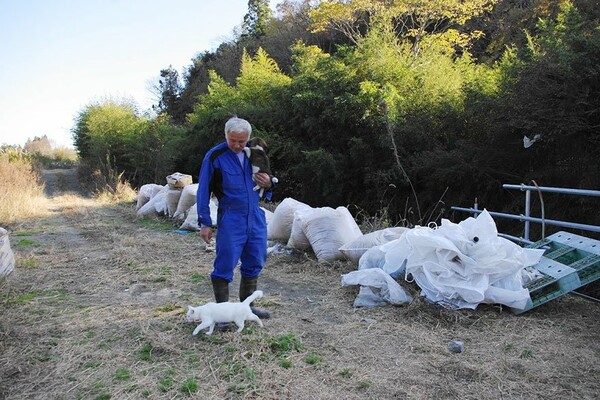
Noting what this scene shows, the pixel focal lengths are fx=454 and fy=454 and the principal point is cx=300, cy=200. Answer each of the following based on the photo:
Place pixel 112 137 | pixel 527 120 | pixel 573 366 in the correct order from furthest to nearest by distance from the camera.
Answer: pixel 112 137
pixel 527 120
pixel 573 366

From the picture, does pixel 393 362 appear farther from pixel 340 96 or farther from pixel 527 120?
pixel 340 96

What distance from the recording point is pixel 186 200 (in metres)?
7.62

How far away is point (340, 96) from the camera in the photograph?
10.1m

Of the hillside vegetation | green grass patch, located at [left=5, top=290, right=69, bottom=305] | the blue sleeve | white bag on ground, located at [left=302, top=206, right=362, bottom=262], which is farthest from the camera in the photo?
the hillside vegetation

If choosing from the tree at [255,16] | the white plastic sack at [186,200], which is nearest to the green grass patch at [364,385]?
the white plastic sack at [186,200]

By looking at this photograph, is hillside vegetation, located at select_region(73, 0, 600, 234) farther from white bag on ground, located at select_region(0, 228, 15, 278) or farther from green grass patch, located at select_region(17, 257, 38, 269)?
white bag on ground, located at select_region(0, 228, 15, 278)

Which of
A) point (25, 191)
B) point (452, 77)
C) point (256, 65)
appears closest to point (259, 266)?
point (452, 77)

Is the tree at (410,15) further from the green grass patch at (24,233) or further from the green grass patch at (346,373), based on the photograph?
the green grass patch at (346,373)

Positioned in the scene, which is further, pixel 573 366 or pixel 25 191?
pixel 25 191

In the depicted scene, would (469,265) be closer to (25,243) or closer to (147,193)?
(25,243)

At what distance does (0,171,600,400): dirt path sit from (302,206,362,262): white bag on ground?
46 cm

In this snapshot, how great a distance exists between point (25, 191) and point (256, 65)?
7.95 m

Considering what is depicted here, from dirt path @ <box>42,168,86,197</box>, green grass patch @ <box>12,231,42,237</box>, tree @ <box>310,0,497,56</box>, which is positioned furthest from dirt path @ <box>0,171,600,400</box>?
dirt path @ <box>42,168,86,197</box>

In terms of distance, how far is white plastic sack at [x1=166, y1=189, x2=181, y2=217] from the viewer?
26.9ft
